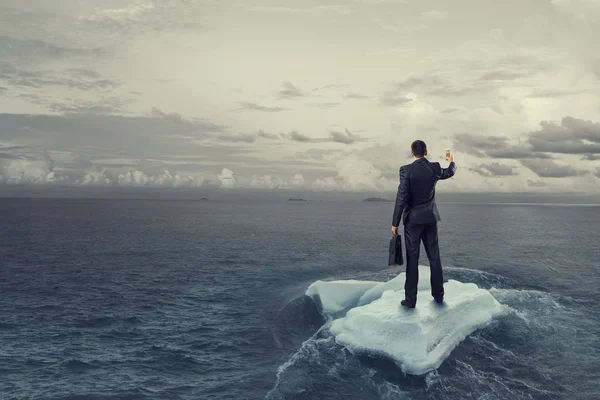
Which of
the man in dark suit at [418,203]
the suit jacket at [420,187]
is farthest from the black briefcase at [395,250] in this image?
the suit jacket at [420,187]

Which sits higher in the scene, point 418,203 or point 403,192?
point 403,192

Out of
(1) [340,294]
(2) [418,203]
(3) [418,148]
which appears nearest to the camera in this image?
(2) [418,203]

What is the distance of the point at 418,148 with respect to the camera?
1441cm

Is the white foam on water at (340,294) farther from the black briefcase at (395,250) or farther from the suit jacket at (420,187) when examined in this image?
the suit jacket at (420,187)

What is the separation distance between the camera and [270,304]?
80.0 ft

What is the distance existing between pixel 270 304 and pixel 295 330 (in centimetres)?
539

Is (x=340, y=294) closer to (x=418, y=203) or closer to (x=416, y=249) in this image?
(x=416, y=249)

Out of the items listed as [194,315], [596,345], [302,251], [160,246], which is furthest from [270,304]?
[160,246]

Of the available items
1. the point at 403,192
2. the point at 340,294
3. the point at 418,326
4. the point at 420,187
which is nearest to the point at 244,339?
the point at 340,294

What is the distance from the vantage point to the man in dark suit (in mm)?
14023

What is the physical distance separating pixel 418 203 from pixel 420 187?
1.89ft

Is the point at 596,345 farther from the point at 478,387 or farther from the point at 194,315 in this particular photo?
the point at 194,315

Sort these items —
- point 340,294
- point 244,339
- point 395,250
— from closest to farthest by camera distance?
point 395,250 → point 244,339 → point 340,294

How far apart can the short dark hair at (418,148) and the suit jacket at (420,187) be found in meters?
0.24
